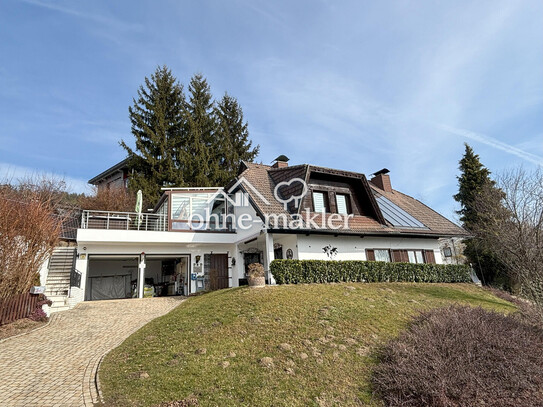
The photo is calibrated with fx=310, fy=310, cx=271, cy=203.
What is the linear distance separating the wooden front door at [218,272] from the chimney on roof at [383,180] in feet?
44.0

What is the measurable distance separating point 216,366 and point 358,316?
473cm

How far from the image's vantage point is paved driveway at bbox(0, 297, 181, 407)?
229 inches

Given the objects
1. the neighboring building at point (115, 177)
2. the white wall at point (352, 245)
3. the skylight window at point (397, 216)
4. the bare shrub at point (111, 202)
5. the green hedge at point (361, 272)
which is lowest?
the green hedge at point (361, 272)

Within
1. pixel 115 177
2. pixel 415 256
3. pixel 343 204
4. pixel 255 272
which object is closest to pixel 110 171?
pixel 115 177

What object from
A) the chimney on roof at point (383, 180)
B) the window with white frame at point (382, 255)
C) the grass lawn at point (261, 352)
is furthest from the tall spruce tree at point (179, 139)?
the grass lawn at point (261, 352)

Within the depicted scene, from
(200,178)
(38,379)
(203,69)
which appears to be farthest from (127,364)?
(203,69)

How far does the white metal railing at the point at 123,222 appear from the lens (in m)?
18.6

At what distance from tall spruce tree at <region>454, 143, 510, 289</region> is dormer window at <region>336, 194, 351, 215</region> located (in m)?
12.6

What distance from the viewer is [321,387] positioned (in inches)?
231

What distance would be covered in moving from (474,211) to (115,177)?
3708cm

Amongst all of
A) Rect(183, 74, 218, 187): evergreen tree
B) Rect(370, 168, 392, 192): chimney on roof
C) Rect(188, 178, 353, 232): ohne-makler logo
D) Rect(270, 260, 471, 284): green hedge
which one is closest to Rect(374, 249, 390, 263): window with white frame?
Answer: Rect(270, 260, 471, 284): green hedge

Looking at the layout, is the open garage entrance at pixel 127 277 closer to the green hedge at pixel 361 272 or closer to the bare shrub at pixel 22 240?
the bare shrub at pixel 22 240

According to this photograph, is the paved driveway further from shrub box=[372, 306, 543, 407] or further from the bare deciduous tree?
the bare deciduous tree

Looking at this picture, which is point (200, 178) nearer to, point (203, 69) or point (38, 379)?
point (203, 69)
